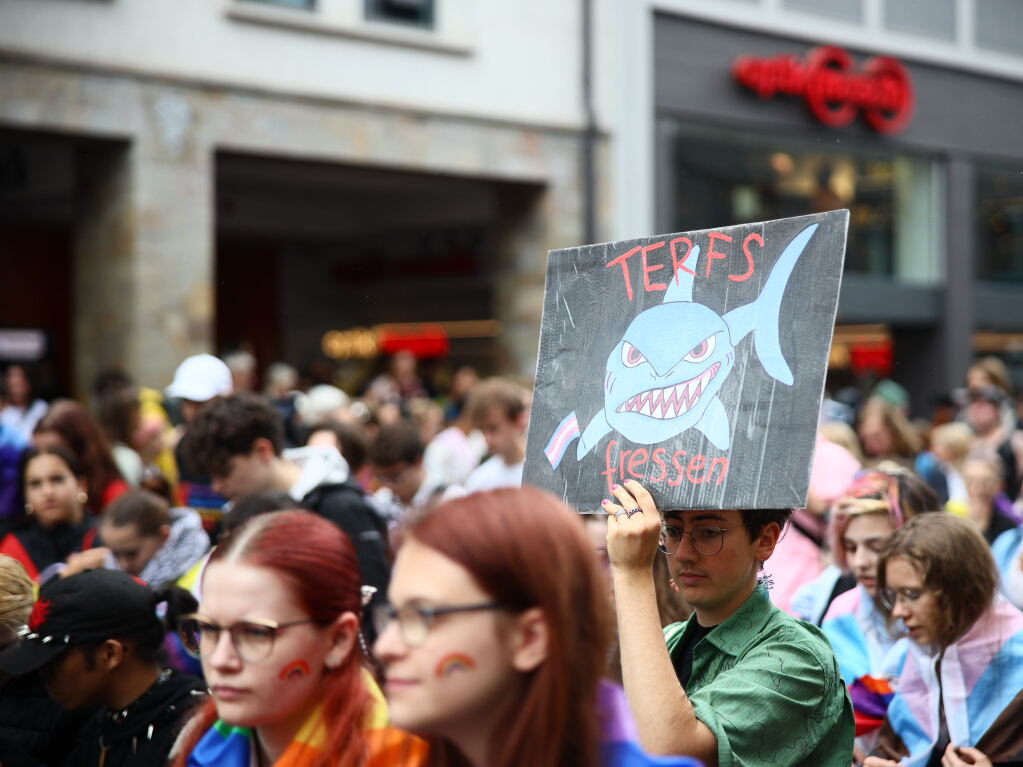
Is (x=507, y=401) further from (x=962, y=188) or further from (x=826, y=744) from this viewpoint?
(x=962, y=188)

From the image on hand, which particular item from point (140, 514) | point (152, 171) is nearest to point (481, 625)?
point (140, 514)

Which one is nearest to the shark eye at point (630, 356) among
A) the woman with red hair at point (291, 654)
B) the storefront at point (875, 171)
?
the woman with red hair at point (291, 654)

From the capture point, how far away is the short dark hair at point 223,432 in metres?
5.12

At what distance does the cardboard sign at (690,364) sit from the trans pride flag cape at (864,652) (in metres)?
1.44

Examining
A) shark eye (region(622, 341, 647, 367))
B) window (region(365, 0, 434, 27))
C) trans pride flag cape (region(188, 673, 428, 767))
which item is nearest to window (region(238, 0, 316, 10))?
window (region(365, 0, 434, 27))

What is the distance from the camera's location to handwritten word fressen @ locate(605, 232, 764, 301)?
112 inches

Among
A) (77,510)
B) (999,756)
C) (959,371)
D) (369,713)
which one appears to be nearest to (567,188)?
(959,371)

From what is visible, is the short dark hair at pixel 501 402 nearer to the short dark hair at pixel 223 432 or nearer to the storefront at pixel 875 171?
the short dark hair at pixel 223 432

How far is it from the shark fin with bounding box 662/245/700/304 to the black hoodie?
1548 millimetres

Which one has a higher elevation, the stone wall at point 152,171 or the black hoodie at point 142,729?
the stone wall at point 152,171

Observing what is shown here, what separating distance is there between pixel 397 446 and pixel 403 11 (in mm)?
8977

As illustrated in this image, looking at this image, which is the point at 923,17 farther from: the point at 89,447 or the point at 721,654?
the point at 721,654

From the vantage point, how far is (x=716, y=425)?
2.76 m

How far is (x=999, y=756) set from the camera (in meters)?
3.61
